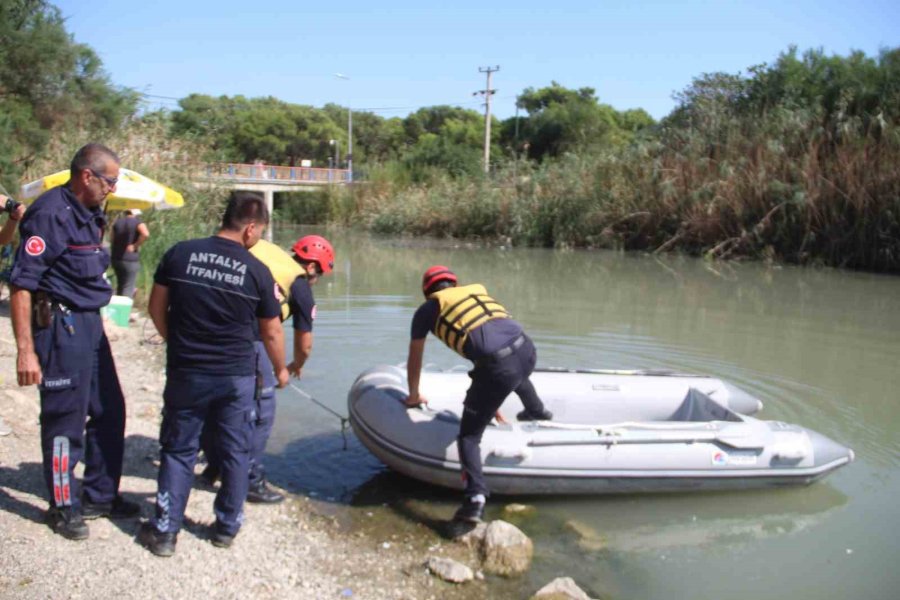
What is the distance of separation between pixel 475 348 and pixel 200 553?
5.29 feet

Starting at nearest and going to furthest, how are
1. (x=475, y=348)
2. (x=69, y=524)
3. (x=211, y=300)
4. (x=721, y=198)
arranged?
(x=211, y=300) < (x=69, y=524) < (x=475, y=348) < (x=721, y=198)

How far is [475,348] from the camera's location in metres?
4.19

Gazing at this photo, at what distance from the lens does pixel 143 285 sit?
1062 cm

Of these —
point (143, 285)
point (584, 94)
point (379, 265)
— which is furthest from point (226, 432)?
point (584, 94)

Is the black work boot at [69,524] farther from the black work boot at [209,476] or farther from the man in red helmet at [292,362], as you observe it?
the black work boot at [209,476]

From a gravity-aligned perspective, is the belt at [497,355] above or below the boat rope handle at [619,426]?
above

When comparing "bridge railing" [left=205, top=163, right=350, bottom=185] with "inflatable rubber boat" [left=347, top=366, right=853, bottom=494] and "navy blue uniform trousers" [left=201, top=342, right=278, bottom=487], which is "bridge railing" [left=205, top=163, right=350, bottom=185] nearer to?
"inflatable rubber boat" [left=347, top=366, right=853, bottom=494]

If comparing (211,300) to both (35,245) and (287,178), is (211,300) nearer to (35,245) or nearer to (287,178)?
(35,245)

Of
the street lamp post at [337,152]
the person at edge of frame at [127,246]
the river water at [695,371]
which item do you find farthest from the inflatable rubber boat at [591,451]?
the street lamp post at [337,152]

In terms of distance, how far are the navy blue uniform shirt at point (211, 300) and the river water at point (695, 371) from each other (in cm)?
156

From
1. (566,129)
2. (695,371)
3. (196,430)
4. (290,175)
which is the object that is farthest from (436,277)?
(566,129)

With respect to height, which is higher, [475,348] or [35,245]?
[35,245]

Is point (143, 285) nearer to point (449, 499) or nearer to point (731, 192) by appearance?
point (449, 499)

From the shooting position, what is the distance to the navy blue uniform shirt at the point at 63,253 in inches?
125
